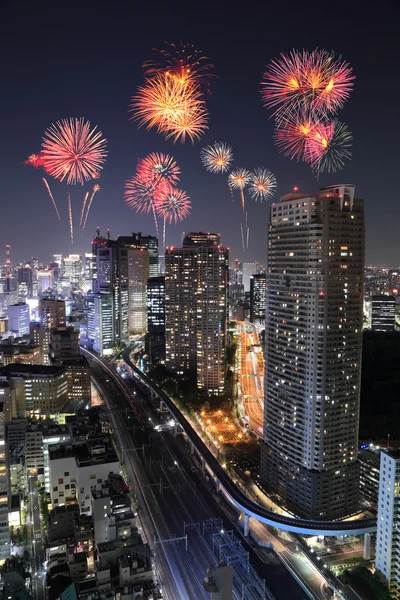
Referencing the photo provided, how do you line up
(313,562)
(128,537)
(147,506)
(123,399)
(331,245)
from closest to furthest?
(128,537), (313,562), (331,245), (147,506), (123,399)

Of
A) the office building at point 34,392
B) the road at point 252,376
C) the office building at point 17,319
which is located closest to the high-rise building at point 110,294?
the office building at point 17,319

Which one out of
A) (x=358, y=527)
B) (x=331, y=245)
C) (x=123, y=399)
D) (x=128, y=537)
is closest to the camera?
(x=128, y=537)

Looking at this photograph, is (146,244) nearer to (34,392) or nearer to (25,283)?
(25,283)

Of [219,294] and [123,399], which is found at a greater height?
[219,294]

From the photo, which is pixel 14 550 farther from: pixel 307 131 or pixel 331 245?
pixel 307 131

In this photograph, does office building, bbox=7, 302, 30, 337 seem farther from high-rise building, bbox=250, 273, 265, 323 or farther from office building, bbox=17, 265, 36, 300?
high-rise building, bbox=250, 273, 265, 323

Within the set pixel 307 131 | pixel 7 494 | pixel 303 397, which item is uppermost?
pixel 307 131

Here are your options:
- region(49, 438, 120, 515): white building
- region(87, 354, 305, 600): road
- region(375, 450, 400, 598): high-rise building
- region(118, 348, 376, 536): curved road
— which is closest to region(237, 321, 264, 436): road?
region(87, 354, 305, 600): road

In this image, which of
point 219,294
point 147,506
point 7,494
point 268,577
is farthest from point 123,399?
point 268,577
